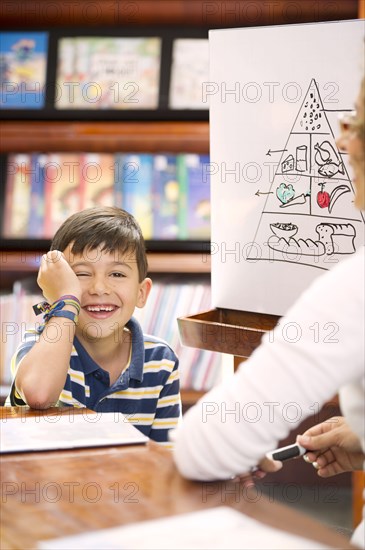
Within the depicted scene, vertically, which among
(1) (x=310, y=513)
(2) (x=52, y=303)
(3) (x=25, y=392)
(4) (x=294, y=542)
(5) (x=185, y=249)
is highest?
(5) (x=185, y=249)

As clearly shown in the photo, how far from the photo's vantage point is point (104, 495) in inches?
35.2

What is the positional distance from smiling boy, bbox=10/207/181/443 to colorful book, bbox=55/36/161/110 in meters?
0.99

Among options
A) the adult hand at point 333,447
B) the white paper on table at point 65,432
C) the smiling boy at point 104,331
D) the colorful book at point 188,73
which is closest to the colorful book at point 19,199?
the colorful book at point 188,73

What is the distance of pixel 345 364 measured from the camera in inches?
32.9

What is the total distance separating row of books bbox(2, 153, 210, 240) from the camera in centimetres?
280

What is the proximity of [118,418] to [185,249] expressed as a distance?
1564 mm

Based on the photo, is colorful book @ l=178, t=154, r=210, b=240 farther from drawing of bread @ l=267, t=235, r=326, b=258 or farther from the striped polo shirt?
the striped polo shirt

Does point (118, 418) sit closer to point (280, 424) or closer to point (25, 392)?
point (25, 392)

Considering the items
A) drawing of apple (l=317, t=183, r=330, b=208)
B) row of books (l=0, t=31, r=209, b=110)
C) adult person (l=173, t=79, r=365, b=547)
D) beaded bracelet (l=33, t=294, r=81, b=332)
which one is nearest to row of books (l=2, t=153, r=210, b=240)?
row of books (l=0, t=31, r=209, b=110)

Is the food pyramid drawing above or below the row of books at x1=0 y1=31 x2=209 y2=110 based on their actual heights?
below

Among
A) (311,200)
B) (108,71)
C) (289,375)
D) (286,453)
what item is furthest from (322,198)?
(108,71)

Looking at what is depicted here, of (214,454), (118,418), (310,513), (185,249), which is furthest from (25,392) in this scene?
(310,513)

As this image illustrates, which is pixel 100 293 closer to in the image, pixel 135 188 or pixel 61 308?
pixel 61 308

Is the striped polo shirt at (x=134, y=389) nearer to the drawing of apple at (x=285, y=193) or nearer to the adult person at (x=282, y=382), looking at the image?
the drawing of apple at (x=285, y=193)
